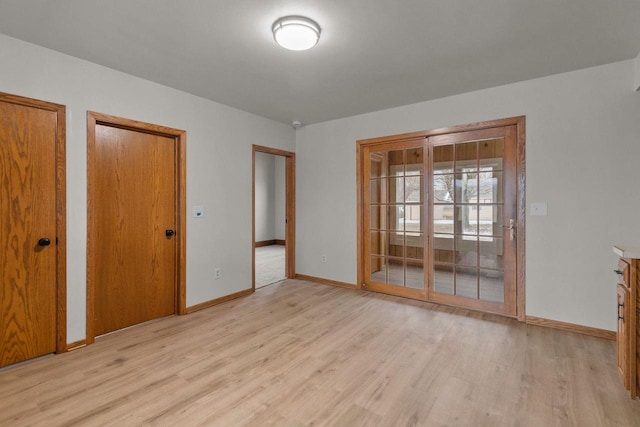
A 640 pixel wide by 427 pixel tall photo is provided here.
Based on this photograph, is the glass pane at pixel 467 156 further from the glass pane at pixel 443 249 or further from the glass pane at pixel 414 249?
the glass pane at pixel 414 249

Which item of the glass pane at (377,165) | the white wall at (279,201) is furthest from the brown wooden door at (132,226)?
the white wall at (279,201)

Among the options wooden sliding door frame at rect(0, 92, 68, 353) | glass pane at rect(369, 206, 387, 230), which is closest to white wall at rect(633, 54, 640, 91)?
glass pane at rect(369, 206, 387, 230)

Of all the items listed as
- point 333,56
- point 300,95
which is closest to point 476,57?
point 333,56

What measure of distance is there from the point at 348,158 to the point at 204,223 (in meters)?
2.20

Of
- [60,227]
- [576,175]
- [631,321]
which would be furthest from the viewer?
[576,175]

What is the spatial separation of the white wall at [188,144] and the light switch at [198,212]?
0.05 meters

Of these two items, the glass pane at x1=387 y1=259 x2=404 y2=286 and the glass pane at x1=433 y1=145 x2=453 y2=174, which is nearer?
the glass pane at x1=433 y1=145 x2=453 y2=174

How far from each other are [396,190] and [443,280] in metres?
1.29

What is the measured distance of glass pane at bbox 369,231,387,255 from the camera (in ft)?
13.9

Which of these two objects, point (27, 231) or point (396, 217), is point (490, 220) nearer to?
point (396, 217)

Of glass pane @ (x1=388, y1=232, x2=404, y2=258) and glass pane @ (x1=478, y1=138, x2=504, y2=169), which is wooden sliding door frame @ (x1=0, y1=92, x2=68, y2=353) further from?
glass pane @ (x1=478, y1=138, x2=504, y2=169)

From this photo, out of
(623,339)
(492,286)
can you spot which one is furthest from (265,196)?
(623,339)

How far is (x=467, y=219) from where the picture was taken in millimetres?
3564

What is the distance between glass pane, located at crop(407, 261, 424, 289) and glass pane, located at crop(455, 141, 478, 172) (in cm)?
129
